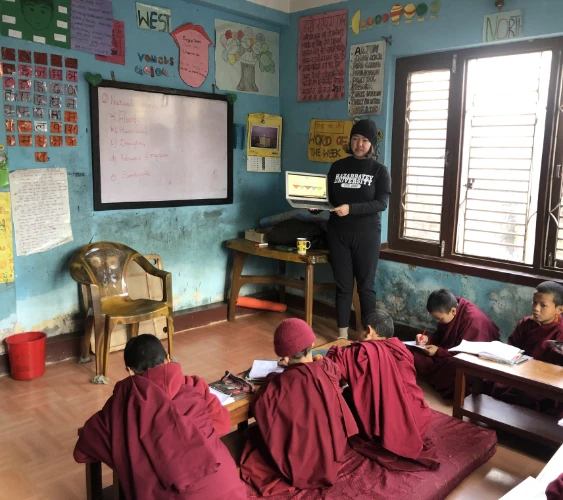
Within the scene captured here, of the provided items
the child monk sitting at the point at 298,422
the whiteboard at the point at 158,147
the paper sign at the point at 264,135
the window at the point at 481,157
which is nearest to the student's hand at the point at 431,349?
the window at the point at 481,157

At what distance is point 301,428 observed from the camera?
2068mm

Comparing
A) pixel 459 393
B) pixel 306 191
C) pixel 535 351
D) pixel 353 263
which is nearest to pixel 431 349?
pixel 459 393

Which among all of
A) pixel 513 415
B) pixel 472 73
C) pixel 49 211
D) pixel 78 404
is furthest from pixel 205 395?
pixel 472 73

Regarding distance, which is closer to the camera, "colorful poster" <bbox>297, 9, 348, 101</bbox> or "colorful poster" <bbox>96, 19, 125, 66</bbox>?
"colorful poster" <bbox>96, 19, 125, 66</bbox>

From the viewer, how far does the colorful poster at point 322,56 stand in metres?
4.41

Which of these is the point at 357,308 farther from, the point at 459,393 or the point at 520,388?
the point at 520,388

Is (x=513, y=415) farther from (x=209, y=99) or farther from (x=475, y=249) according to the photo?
(x=209, y=99)

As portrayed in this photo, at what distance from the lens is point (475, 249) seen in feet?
12.7

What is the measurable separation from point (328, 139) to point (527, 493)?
3390 mm

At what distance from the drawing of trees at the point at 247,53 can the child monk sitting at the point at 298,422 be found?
3.01 meters

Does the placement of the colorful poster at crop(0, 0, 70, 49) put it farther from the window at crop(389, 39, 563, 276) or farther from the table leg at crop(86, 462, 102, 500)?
the table leg at crop(86, 462, 102, 500)

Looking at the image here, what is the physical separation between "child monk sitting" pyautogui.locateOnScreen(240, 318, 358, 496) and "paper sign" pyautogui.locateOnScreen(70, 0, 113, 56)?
254cm

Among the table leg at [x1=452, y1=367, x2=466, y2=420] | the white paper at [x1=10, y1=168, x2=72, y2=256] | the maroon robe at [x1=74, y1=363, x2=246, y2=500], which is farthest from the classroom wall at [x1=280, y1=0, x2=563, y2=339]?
the maroon robe at [x1=74, y1=363, x2=246, y2=500]

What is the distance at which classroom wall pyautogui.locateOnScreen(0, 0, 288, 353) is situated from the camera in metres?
3.57
